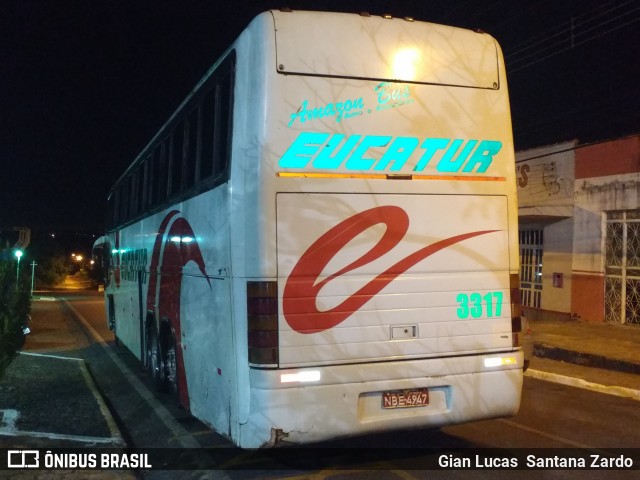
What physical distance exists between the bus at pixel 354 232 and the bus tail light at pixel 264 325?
1 centimetres

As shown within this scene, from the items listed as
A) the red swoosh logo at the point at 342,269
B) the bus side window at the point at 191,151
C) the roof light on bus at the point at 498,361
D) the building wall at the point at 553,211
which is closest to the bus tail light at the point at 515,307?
the roof light on bus at the point at 498,361

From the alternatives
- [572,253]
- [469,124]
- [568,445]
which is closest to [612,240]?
[572,253]

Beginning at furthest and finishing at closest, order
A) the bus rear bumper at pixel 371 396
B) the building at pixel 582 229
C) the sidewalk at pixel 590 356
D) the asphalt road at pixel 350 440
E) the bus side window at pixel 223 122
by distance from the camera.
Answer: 1. the building at pixel 582 229
2. the sidewalk at pixel 590 356
3. the asphalt road at pixel 350 440
4. the bus side window at pixel 223 122
5. the bus rear bumper at pixel 371 396

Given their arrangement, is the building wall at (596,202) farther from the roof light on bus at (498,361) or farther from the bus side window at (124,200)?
the bus side window at (124,200)

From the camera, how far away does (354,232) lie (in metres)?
5.08

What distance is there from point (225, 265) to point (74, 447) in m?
2.68

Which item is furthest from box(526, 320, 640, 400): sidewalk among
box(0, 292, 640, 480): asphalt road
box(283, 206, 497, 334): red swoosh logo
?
box(283, 206, 497, 334): red swoosh logo

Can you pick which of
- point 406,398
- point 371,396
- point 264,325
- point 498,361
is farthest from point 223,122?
point 498,361

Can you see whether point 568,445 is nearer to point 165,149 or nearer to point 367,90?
point 367,90

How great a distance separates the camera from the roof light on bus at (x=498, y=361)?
5.46 metres

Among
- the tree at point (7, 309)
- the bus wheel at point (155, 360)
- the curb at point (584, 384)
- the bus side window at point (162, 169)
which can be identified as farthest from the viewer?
the curb at point (584, 384)

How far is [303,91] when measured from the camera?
4.99m

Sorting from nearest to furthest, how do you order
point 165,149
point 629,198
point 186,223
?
point 186,223
point 165,149
point 629,198

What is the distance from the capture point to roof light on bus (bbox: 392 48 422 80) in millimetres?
5352
